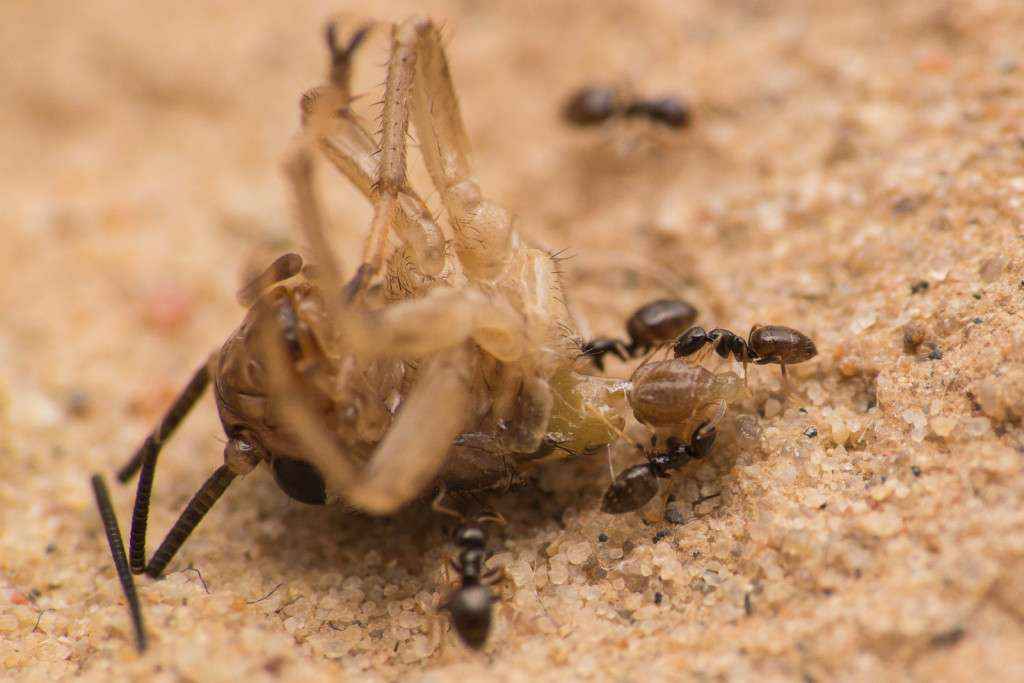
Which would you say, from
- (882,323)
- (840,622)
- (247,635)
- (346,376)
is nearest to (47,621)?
(247,635)

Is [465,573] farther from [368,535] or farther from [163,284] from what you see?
[163,284]

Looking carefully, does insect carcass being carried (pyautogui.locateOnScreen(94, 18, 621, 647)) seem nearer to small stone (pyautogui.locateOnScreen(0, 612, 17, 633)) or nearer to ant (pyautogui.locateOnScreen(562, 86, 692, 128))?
small stone (pyautogui.locateOnScreen(0, 612, 17, 633))

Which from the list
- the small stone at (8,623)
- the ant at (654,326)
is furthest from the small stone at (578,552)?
the small stone at (8,623)

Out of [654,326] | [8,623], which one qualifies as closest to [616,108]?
[654,326]

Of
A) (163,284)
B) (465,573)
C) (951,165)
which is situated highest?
(951,165)

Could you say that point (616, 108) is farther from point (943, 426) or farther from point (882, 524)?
point (882, 524)

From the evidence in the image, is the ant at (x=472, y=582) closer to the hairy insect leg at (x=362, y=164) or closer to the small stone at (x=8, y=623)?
the hairy insect leg at (x=362, y=164)

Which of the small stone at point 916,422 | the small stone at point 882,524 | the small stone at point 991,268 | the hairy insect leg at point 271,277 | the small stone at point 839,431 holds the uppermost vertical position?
the hairy insect leg at point 271,277
